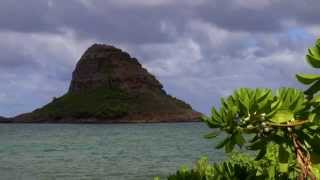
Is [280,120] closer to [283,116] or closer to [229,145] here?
[283,116]

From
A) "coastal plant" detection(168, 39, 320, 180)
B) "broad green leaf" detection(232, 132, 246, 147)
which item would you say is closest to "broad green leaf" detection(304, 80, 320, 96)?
"coastal plant" detection(168, 39, 320, 180)

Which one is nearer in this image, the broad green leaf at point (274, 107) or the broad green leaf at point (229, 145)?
the broad green leaf at point (274, 107)

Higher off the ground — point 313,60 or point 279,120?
point 313,60

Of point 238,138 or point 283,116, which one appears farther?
point 238,138

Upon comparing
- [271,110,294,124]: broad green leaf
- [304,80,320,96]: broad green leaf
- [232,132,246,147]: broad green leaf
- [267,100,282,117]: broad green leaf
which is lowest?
[232,132,246,147]: broad green leaf

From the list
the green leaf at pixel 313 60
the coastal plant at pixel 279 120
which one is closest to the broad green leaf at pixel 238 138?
the coastal plant at pixel 279 120

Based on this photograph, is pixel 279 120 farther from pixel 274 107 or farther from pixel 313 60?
pixel 313 60

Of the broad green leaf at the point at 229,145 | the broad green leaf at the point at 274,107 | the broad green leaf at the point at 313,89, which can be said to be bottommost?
the broad green leaf at the point at 229,145

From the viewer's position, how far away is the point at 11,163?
4750 cm

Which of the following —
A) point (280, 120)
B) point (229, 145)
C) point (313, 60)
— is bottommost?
point (229, 145)

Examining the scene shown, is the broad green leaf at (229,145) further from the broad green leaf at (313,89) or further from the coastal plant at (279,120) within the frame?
the broad green leaf at (313,89)

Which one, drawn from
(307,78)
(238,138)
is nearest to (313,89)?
(307,78)

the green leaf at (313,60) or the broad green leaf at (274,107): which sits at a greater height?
the green leaf at (313,60)

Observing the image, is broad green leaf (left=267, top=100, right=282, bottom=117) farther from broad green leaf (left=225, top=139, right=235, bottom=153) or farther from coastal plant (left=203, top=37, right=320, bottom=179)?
broad green leaf (left=225, top=139, right=235, bottom=153)
